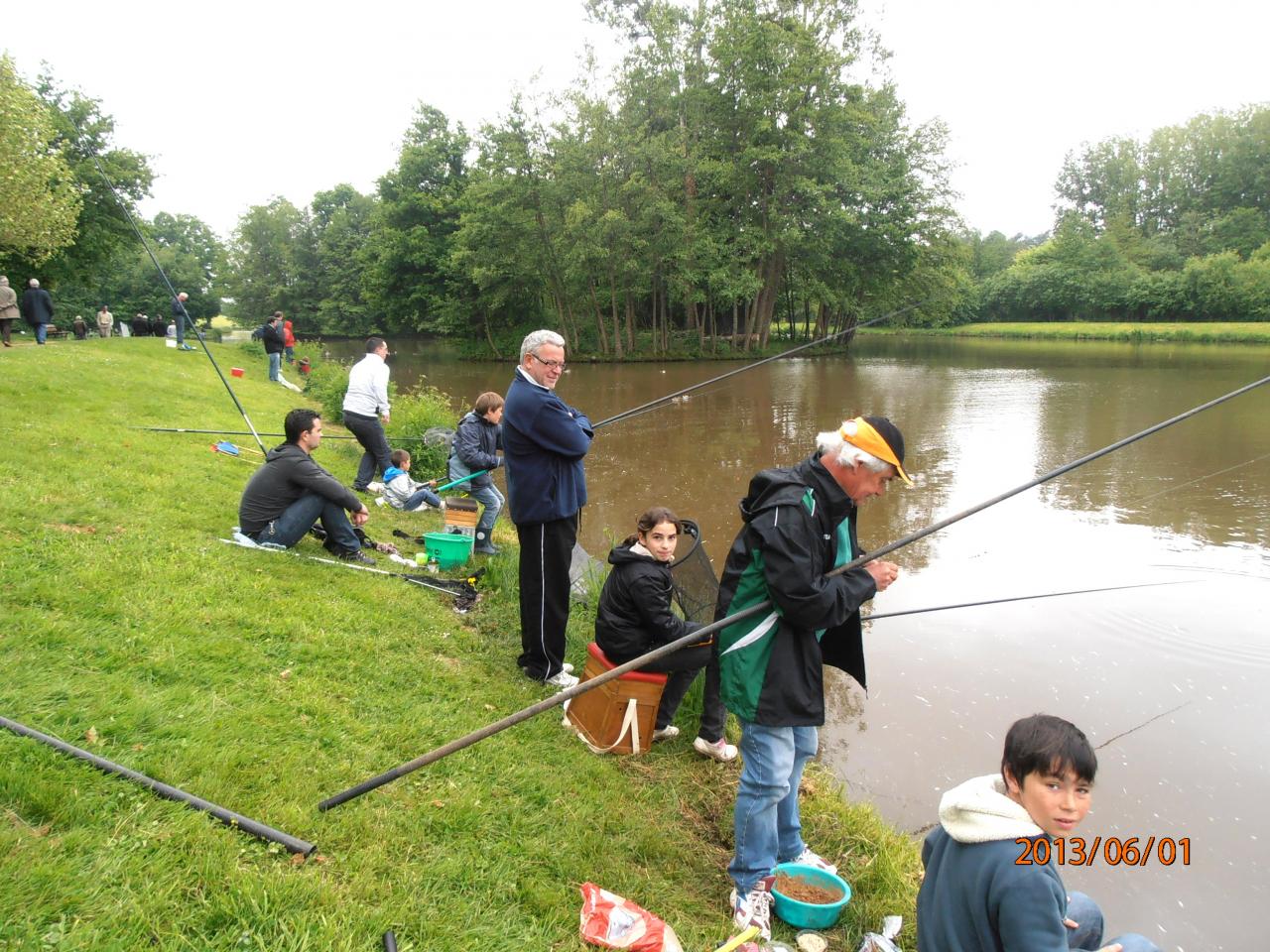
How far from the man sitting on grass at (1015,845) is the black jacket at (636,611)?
6.65 ft

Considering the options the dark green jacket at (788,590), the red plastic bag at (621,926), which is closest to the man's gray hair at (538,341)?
the dark green jacket at (788,590)

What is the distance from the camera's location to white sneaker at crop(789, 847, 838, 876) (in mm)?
3461

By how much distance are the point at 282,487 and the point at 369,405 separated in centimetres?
288

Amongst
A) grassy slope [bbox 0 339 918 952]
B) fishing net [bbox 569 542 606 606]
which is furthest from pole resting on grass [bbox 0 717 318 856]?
fishing net [bbox 569 542 606 606]

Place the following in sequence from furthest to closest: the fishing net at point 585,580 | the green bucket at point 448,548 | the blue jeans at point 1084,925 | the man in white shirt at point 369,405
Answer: the man in white shirt at point 369,405 < the green bucket at point 448,548 < the fishing net at point 585,580 < the blue jeans at point 1084,925

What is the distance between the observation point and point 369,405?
28.4 feet

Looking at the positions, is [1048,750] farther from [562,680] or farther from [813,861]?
[562,680]

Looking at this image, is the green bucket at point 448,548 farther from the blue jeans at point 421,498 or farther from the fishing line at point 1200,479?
the fishing line at point 1200,479

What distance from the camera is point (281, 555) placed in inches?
231

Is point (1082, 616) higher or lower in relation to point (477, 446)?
lower

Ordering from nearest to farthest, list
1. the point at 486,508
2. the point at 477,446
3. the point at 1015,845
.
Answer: the point at 1015,845, the point at 477,446, the point at 486,508

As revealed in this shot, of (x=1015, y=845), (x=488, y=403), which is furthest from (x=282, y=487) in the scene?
(x=1015, y=845)

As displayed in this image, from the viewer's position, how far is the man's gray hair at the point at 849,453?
9.14ft

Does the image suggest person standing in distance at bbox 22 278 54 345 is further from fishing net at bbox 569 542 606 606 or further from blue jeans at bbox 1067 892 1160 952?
blue jeans at bbox 1067 892 1160 952
